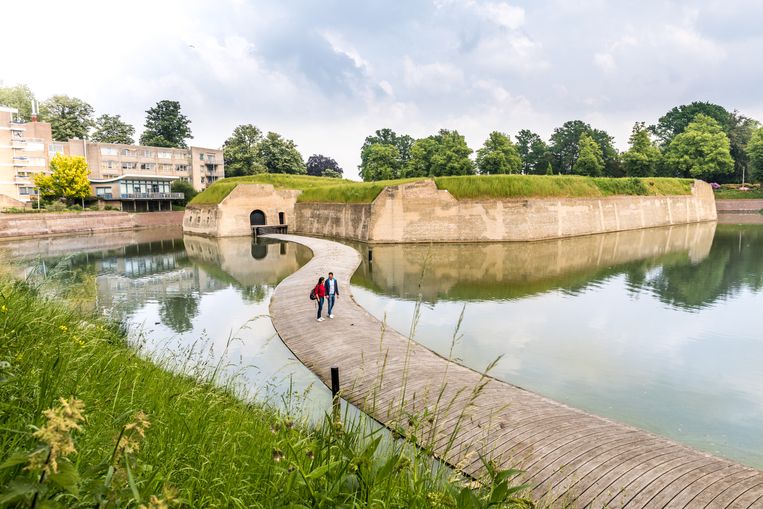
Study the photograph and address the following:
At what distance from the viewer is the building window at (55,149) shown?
53.5m

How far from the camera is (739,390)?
346 inches

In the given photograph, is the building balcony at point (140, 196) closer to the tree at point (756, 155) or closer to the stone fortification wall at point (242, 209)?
the stone fortification wall at point (242, 209)

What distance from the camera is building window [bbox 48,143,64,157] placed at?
53.5m

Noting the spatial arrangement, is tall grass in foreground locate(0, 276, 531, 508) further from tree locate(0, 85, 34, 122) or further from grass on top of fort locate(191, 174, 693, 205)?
tree locate(0, 85, 34, 122)

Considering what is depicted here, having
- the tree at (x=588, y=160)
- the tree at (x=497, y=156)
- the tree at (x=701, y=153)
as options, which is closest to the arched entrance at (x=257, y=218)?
the tree at (x=497, y=156)

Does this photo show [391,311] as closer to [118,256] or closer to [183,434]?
[183,434]

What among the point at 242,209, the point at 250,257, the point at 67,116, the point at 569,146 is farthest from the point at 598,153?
the point at 67,116

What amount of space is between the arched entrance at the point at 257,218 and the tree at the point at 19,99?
47153 millimetres

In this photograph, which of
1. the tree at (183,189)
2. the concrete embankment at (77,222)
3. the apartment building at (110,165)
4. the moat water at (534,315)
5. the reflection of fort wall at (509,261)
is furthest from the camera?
the tree at (183,189)

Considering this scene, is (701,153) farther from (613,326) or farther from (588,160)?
(613,326)

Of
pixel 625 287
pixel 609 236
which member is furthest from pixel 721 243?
pixel 625 287

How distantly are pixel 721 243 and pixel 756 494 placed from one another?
108 ft

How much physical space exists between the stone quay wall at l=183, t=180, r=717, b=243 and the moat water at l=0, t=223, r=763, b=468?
10.6ft

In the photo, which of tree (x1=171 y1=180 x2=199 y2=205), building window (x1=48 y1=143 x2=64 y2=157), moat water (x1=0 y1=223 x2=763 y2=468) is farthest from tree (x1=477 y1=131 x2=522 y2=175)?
building window (x1=48 y1=143 x2=64 y2=157)
